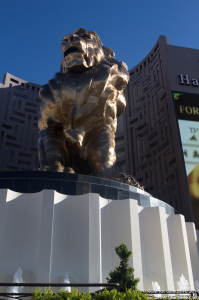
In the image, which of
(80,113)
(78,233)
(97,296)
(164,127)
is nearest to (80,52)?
(80,113)

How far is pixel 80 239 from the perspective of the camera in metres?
4.88

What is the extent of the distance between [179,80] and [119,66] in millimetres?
6851

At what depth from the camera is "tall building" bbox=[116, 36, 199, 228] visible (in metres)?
12.1

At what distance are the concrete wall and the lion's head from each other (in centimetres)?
383

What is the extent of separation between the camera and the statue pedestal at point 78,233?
4582 mm

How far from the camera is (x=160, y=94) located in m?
14.7

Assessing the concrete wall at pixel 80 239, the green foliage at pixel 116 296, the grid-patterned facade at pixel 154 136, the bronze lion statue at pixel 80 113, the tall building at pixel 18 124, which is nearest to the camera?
the green foliage at pixel 116 296

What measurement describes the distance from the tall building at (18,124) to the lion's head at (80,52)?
28.3ft

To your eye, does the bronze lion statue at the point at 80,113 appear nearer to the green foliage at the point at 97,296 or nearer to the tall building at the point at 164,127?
the green foliage at the point at 97,296

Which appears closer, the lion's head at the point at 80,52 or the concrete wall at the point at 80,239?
the concrete wall at the point at 80,239

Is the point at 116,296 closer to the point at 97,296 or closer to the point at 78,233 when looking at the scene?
the point at 97,296

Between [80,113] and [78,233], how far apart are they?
122 inches

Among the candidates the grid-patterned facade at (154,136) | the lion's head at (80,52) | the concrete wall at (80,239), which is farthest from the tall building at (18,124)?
the concrete wall at (80,239)

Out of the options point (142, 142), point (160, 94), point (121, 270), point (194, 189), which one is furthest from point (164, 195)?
point (121, 270)
